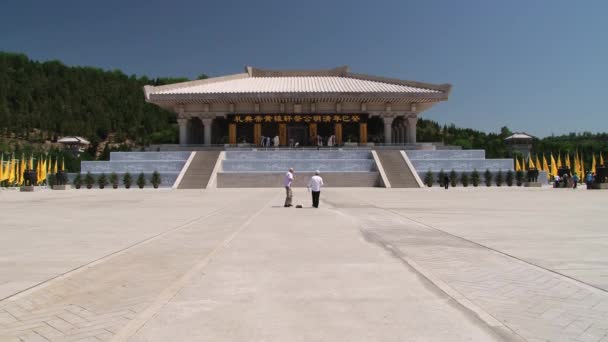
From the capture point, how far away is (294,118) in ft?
128

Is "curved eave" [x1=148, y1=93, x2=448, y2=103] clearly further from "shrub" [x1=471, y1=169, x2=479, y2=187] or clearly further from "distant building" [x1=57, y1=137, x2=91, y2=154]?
"distant building" [x1=57, y1=137, x2=91, y2=154]

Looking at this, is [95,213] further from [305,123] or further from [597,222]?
[305,123]

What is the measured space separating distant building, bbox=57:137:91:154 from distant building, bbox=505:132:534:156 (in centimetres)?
6160

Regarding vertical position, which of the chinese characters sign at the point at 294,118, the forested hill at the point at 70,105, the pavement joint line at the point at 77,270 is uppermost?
the forested hill at the point at 70,105

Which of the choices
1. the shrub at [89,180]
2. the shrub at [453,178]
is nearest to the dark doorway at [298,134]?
the shrub at [453,178]

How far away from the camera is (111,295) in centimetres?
452

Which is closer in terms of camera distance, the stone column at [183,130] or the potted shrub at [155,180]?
the potted shrub at [155,180]

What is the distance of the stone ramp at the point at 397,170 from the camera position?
27391 mm

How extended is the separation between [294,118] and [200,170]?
1226 cm

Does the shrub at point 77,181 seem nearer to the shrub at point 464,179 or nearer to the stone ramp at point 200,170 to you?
the stone ramp at point 200,170

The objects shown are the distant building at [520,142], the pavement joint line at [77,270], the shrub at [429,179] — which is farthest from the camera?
the distant building at [520,142]

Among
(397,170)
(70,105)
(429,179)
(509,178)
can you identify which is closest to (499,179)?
(509,178)

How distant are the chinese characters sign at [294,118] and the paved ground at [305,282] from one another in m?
29.8

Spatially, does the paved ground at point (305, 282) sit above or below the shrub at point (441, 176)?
below
